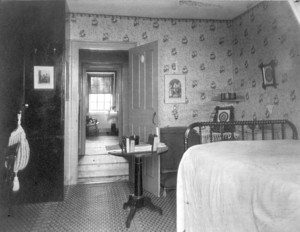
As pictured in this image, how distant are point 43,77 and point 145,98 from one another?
57.4 inches

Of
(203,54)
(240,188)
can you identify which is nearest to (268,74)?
(203,54)

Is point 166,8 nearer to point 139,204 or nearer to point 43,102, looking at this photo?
point 43,102

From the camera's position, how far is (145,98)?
3.96 meters

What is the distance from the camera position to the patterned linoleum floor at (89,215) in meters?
2.48

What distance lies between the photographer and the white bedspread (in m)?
0.98

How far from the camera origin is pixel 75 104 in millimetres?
4117

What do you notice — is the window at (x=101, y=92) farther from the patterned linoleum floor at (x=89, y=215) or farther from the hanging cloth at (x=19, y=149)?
the hanging cloth at (x=19, y=149)

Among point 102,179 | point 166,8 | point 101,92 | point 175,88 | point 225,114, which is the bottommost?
point 102,179

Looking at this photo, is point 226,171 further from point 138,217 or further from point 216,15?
point 216,15

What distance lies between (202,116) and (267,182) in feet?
11.5

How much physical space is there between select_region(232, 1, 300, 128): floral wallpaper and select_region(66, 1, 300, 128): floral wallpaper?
13mm

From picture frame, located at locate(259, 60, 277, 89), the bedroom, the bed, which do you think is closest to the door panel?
the bedroom

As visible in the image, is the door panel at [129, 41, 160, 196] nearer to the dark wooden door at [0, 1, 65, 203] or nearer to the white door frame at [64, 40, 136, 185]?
the white door frame at [64, 40, 136, 185]

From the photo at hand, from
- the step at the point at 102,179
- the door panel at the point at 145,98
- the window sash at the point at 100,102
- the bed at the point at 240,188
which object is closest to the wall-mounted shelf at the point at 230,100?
the door panel at the point at 145,98
